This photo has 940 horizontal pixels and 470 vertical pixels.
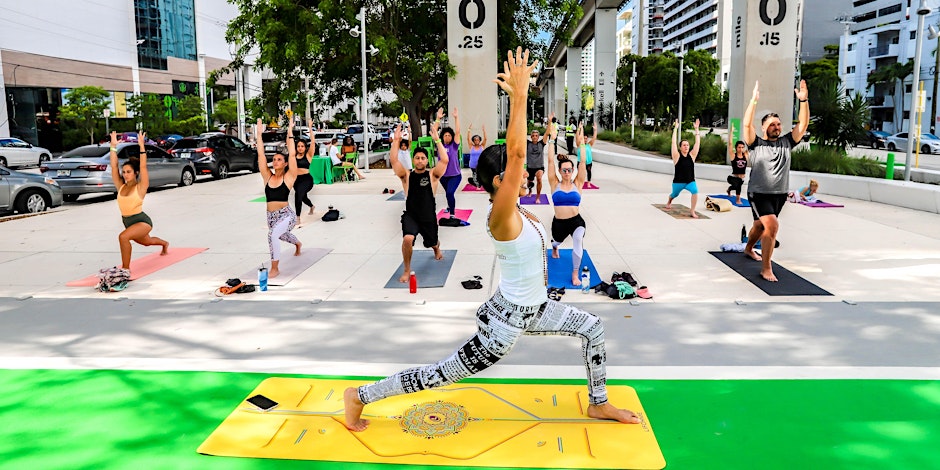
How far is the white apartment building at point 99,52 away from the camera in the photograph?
42.7 meters

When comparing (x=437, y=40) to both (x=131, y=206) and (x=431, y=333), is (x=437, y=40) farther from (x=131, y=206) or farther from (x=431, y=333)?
(x=431, y=333)

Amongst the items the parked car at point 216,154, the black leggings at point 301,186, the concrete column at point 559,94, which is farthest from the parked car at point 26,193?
the concrete column at point 559,94

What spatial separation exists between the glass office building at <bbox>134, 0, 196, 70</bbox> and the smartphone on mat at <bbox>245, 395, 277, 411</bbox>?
2368 inches

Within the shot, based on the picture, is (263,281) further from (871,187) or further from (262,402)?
(871,187)

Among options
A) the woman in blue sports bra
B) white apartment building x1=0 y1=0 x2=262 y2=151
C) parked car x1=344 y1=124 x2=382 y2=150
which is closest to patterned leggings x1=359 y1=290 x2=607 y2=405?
the woman in blue sports bra

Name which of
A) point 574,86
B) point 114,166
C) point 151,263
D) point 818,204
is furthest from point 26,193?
point 574,86

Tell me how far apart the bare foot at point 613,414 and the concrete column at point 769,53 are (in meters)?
20.2

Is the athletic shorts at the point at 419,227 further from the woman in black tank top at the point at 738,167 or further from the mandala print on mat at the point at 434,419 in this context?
the woman in black tank top at the point at 738,167

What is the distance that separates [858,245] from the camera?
408 inches

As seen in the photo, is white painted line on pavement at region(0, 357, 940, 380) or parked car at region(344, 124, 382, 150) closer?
white painted line on pavement at region(0, 357, 940, 380)

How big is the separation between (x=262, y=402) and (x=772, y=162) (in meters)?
6.35

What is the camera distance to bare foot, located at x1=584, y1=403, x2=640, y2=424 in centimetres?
433

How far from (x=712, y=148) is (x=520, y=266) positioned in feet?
76.8

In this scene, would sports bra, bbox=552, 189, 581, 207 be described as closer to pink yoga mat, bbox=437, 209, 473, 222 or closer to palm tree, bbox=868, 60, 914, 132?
pink yoga mat, bbox=437, 209, 473, 222
